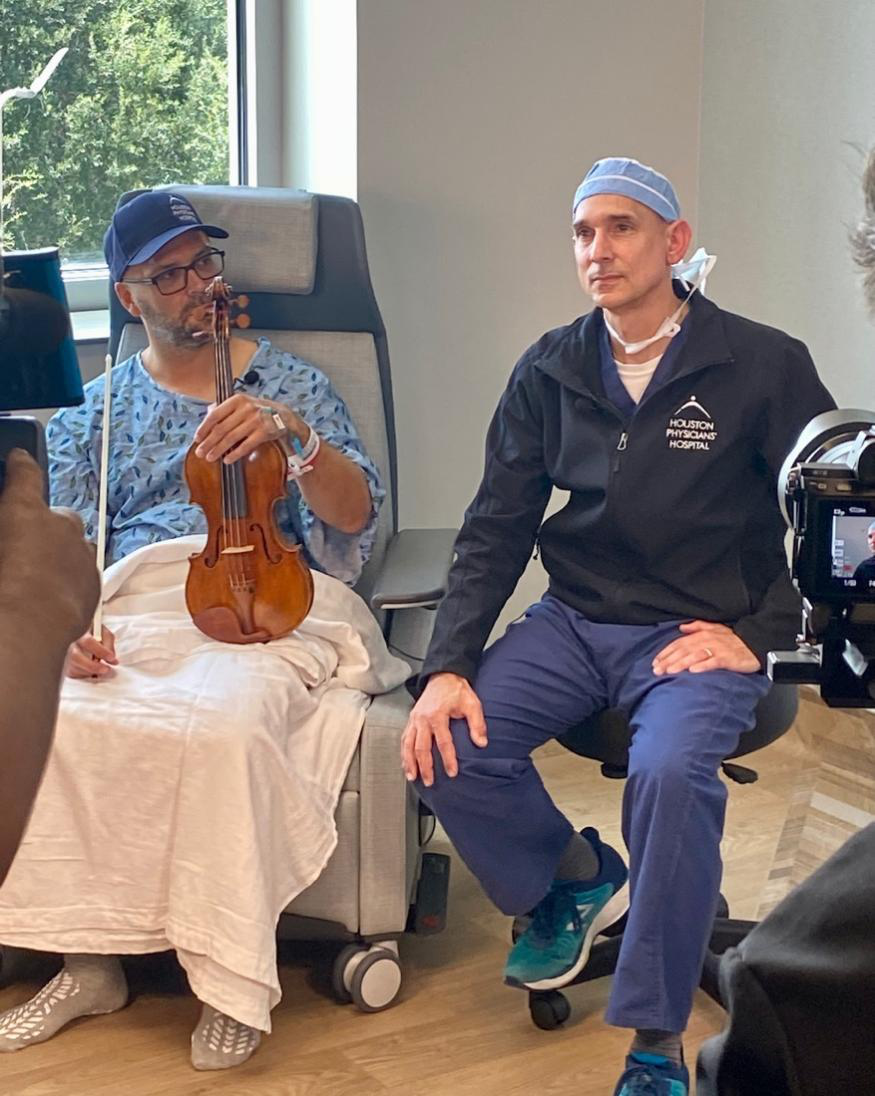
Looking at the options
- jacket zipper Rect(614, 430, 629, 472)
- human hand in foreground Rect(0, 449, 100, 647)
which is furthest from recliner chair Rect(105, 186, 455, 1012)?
human hand in foreground Rect(0, 449, 100, 647)

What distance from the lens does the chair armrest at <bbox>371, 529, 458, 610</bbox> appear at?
2234 mm

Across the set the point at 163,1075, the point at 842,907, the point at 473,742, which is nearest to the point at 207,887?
the point at 163,1075

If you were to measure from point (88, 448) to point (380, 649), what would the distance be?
0.59 m

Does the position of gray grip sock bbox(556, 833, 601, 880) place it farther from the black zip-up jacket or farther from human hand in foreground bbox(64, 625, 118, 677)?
human hand in foreground bbox(64, 625, 118, 677)

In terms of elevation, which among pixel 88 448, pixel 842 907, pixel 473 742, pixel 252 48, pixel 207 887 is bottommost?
pixel 207 887

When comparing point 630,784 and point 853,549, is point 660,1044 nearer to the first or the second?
point 630,784

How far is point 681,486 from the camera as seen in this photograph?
2162 millimetres

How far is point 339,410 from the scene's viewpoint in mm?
2527

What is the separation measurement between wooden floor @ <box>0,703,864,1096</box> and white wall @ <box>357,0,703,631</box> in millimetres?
1053

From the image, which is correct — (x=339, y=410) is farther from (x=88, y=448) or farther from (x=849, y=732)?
(x=849, y=732)

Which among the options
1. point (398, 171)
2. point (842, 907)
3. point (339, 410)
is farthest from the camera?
point (398, 171)

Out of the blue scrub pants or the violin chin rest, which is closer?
the blue scrub pants

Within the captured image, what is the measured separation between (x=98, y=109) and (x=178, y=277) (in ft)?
2.36

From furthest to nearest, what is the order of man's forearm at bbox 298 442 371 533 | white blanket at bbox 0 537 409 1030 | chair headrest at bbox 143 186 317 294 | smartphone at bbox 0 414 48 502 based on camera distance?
chair headrest at bbox 143 186 317 294 → man's forearm at bbox 298 442 371 533 → white blanket at bbox 0 537 409 1030 → smartphone at bbox 0 414 48 502
